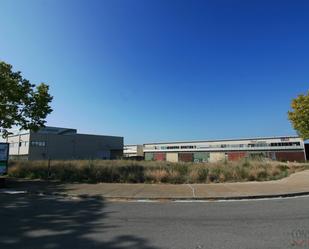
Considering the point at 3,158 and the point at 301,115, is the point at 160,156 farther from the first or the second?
the point at 3,158

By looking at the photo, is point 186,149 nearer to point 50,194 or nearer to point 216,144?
point 216,144

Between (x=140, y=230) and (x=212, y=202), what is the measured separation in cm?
426

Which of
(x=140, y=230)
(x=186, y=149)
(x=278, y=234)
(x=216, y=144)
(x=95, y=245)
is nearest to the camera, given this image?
(x=95, y=245)

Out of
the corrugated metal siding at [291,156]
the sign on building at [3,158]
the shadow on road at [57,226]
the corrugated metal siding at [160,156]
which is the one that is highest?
the corrugated metal siding at [160,156]

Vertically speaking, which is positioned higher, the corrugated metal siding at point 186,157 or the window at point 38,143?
the window at point 38,143

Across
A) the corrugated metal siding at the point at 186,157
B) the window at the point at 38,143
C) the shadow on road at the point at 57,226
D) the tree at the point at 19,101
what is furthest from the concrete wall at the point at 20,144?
the shadow on road at the point at 57,226

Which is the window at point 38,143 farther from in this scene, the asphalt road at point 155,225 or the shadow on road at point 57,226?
the asphalt road at point 155,225

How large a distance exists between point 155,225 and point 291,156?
64848 millimetres

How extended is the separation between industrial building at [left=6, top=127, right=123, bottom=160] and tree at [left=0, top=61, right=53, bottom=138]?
110 feet

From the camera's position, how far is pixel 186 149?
83062 millimetres

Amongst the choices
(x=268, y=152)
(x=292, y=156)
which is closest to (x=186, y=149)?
(x=268, y=152)

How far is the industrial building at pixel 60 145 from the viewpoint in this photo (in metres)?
54.0

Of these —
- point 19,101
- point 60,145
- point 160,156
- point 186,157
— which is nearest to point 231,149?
point 186,157

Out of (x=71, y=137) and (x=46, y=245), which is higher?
(x=71, y=137)
